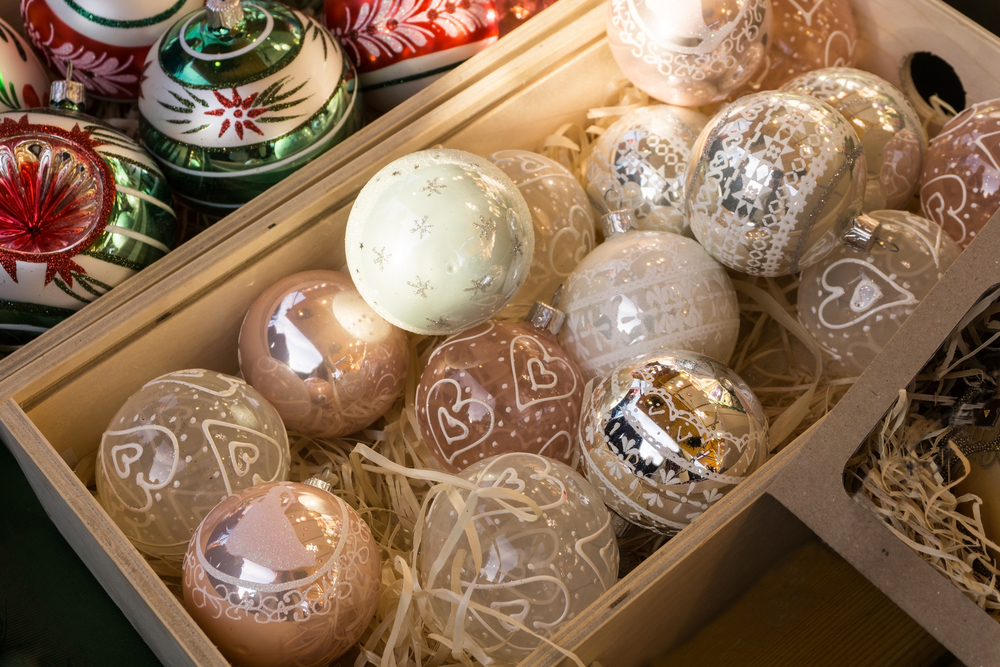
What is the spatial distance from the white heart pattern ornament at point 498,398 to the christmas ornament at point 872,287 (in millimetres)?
331

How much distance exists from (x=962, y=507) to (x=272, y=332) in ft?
2.53

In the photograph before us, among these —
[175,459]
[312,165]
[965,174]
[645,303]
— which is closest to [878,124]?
[965,174]

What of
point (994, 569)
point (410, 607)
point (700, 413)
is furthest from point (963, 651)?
point (410, 607)

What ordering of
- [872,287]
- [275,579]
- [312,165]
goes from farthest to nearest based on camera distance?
[312,165], [872,287], [275,579]

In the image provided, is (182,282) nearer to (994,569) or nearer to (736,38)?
(736,38)

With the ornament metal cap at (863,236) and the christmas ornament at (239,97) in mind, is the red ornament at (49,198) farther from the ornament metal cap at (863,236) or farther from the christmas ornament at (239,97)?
the ornament metal cap at (863,236)

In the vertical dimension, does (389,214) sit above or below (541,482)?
above

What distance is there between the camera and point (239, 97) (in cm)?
104

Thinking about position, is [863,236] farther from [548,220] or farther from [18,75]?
[18,75]

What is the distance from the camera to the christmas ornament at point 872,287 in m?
0.97

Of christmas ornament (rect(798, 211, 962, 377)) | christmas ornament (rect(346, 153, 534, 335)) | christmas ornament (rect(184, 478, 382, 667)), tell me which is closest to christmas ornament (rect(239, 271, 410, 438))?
christmas ornament (rect(346, 153, 534, 335))

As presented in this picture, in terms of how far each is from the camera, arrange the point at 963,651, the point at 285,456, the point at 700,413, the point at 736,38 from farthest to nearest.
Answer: the point at 736,38 → the point at 285,456 → the point at 700,413 → the point at 963,651

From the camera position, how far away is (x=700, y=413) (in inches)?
32.8

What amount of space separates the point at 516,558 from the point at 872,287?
55 centimetres
